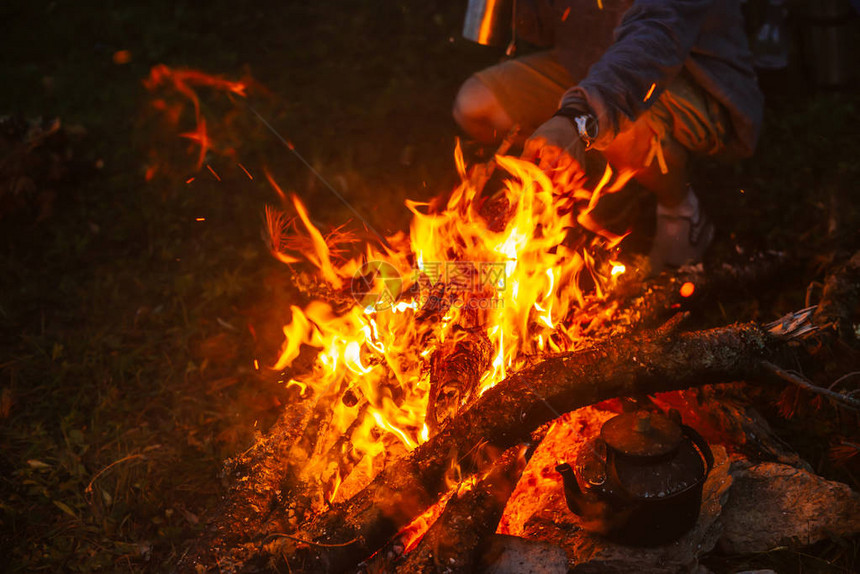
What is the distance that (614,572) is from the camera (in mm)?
2506

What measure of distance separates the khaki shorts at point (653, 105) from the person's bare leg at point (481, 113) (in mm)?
46

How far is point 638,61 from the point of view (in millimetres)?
3059

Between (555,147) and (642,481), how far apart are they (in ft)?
4.98

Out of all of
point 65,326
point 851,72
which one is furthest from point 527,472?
point 851,72

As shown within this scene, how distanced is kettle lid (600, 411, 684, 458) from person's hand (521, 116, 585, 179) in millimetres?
1275

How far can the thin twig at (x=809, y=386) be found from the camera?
8.61ft

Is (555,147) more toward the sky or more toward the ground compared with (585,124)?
more toward the ground

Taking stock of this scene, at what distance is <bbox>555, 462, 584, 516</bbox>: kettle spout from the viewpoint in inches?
95.9

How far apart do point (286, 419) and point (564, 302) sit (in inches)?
59.2

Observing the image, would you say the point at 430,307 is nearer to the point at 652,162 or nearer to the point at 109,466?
the point at 652,162

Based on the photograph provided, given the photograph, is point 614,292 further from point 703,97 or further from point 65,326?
point 65,326
